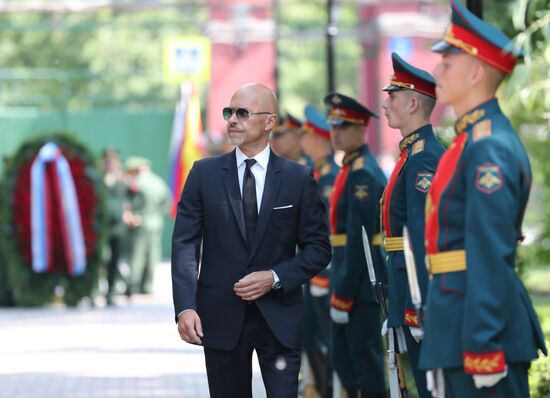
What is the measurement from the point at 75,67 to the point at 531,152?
2390 centimetres

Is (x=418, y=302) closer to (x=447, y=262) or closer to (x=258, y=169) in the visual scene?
(x=447, y=262)

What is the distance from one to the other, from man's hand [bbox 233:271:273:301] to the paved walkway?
428 cm

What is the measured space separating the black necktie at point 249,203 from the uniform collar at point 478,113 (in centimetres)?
166

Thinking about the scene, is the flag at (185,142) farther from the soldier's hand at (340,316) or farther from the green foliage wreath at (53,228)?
the soldier's hand at (340,316)

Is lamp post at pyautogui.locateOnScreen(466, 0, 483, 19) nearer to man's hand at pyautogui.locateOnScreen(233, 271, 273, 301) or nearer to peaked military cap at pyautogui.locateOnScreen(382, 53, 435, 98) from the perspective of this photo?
peaked military cap at pyautogui.locateOnScreen(382, 53, 435, 98)

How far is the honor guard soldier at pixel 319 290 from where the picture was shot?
10508mm

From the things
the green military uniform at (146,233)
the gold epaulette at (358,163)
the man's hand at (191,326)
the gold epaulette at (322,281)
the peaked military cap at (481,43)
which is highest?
the peaked military cap at (481,43)

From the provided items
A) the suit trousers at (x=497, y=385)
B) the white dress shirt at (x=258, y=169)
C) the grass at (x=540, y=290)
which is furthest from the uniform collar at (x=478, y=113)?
the grass at (x=540, y=290)

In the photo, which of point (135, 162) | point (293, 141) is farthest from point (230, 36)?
point (293, 141)

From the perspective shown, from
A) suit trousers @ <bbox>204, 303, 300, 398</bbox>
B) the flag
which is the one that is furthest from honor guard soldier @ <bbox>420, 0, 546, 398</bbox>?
the flag

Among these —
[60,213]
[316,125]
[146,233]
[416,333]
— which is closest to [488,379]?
[416,333]

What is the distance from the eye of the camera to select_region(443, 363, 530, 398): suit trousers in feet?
17.7

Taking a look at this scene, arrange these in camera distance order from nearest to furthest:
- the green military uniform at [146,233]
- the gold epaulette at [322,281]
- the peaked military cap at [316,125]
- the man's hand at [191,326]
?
the man's hand at [191,326] → the gold epaulette at [322,281] → the peaked military cap at [316,125] → the green military uniform at [146,233]

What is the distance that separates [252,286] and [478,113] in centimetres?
171
